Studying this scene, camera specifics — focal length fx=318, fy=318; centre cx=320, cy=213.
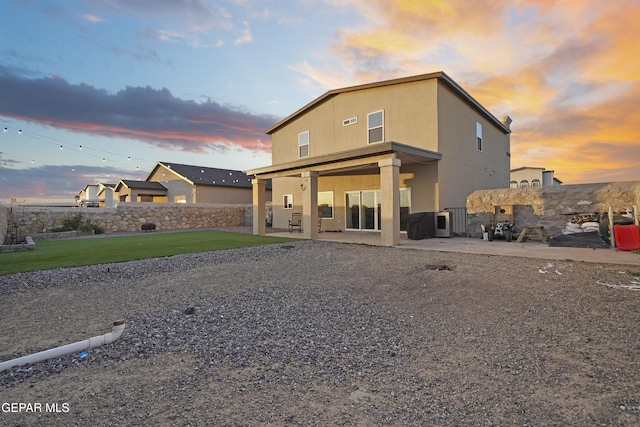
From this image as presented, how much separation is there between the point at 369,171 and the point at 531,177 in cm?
2257

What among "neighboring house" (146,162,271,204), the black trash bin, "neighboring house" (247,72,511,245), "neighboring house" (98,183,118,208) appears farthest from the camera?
"neighboring house" (98,183,118,208)

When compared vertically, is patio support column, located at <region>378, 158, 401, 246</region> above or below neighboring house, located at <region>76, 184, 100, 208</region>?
below

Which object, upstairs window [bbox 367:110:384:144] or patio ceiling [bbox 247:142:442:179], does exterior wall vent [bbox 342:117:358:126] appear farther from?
patio ceiling [bbox 247:142:442:179]

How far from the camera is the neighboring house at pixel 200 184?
27391 mm

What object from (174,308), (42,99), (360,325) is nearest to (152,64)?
(42,99)

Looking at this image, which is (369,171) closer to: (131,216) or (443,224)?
(443,224)

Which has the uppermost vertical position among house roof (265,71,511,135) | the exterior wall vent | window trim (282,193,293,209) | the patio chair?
house roof (265,71,511,135)

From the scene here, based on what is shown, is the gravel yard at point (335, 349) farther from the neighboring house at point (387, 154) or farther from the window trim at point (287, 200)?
the window trim at point (287, 200)

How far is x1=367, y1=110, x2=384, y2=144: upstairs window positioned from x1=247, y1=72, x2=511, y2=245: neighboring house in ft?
0.15

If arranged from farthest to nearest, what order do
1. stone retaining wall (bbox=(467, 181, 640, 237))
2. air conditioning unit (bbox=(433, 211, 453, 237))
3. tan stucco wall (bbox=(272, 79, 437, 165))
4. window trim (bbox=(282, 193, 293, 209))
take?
window trim (bbox=(282, 193, 293, 209)) < tan stucco wall (bbox=(272, 79, 437, 165)) < air conditioning unit (bbox=(433, 211, 453, 237)) < stone retaining wall (bbox=(467, 181, 640, 237))

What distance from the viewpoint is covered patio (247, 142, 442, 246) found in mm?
10383

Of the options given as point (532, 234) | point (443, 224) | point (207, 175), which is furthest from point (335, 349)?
point (207, 175)

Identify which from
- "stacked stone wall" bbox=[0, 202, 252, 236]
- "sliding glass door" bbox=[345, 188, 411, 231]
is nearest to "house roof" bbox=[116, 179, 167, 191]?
"stacked stone wall" bbox=[0, 202, 252, 236]

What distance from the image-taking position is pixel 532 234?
37.4 feet
